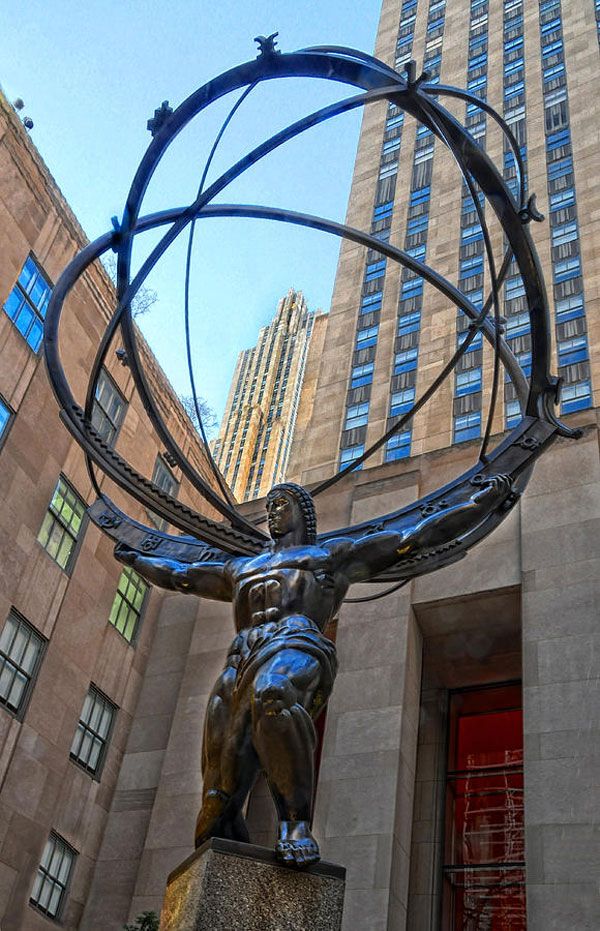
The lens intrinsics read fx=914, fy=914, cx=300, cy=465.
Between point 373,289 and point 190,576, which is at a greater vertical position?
point 373,289

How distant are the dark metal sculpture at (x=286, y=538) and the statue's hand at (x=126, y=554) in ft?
0.03

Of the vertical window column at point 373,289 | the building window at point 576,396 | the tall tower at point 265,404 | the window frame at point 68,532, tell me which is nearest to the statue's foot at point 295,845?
the window frame at point 68,532

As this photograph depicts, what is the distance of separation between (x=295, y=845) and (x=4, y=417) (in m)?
16.3

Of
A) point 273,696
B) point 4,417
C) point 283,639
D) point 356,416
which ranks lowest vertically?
point 273,696

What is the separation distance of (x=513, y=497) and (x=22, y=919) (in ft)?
51.5

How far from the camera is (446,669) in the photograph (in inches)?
867

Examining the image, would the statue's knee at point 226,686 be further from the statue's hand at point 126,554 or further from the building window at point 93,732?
the building window at point 93,732

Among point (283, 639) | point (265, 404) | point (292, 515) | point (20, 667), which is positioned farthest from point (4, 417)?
point (265, 404)

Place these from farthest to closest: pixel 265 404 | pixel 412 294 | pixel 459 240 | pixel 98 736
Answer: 1. pixel 265 404
2. pixel 412 294
3. pixel 459 240
4. pixel 98 736

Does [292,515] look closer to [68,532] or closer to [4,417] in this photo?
[4,417]

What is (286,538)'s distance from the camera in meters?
7.29

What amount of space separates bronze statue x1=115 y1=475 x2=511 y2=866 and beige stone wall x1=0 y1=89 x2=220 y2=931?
12.9 meters

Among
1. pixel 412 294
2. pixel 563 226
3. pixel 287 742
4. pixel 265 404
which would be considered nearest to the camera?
pixel 287 742

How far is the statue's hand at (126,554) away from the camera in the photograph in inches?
305
